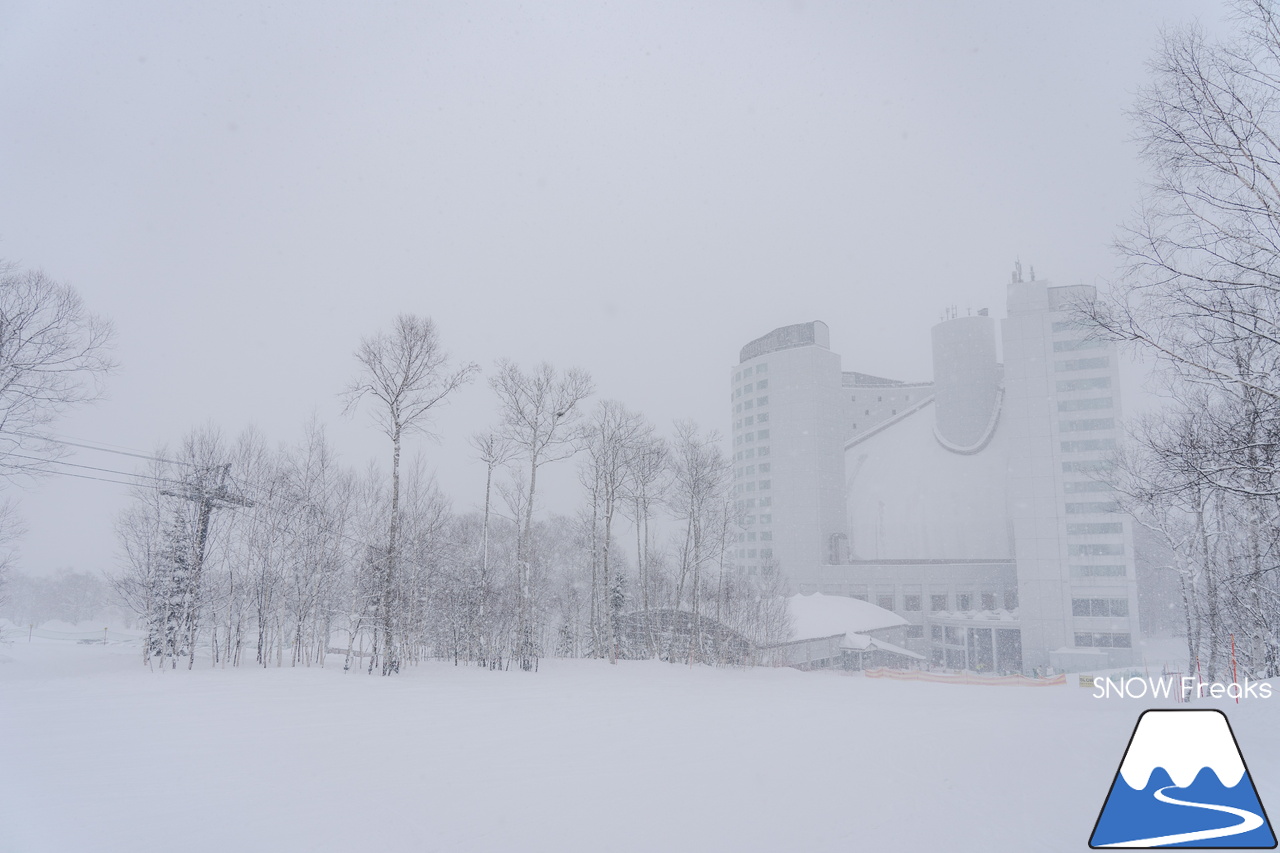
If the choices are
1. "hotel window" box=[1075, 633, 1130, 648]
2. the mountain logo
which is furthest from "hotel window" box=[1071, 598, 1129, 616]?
the mountain logo

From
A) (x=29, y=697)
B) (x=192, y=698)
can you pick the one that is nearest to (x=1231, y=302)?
(x=192, y=698)

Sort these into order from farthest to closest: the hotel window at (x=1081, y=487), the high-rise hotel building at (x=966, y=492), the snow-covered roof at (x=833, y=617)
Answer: the hotel window at (x=1081, y=487) → the high-rise hotel building at (x=966, y=492) → the snow-covered roof at (x=833, y=617)

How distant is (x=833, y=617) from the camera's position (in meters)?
59.8

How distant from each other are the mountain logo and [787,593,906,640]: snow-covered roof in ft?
159

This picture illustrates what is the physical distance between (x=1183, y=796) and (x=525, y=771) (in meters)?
6.04

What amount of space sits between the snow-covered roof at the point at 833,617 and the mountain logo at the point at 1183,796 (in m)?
48.4

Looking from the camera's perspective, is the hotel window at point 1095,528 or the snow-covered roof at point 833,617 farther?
the hotel window at point 1095,528

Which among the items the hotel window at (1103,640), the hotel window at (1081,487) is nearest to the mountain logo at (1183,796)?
the hotel window at (1103,640)

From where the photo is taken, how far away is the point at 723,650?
1208 inches

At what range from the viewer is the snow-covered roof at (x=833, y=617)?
178ft

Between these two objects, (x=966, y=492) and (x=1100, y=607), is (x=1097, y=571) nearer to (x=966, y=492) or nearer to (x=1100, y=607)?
(x=1100, y=607)

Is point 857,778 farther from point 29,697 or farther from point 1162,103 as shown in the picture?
point 29,697

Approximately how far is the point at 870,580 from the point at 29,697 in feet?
300

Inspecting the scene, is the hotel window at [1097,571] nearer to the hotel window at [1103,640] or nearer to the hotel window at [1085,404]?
the hotel window at [1103,640]
